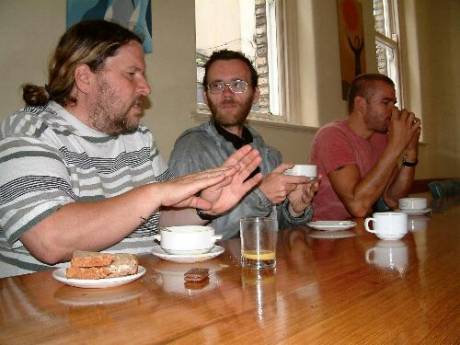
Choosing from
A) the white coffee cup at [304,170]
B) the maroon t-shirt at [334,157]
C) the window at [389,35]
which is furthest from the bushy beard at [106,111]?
the window at [389,35]

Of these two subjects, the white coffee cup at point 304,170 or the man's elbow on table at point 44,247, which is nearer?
the man's elbow on table at point 44,247

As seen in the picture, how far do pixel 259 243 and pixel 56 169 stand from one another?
19.6 inches

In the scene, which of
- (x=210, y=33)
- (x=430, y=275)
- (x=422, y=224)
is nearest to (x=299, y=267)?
(x=430, y=275)

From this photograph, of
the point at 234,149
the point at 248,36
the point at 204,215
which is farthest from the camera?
the point at 248,36

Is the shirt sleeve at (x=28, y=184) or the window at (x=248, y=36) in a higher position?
the window at (x=248, y=36)

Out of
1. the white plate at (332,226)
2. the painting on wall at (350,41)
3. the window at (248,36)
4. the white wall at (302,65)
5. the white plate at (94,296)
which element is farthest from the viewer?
the painting on wall at (350,41)

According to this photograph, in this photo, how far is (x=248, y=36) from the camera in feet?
10.7

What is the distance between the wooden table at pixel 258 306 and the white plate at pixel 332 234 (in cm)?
31

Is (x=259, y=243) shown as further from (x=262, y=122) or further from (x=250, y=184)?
(x=262, y=122)

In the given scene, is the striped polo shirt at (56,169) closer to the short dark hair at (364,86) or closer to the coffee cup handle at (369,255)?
the coffee cup handle at (369,255)

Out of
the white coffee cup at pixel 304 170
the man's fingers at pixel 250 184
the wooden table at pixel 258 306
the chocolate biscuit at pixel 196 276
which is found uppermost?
the white coffee cup at pixel 304 170

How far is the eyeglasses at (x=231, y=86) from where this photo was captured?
208 cm

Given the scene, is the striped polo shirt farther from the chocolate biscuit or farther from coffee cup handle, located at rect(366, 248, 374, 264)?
coffee cup handle, located at rect(366, 248, 374, 264)

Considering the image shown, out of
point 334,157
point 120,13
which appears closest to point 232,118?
point 334,157
